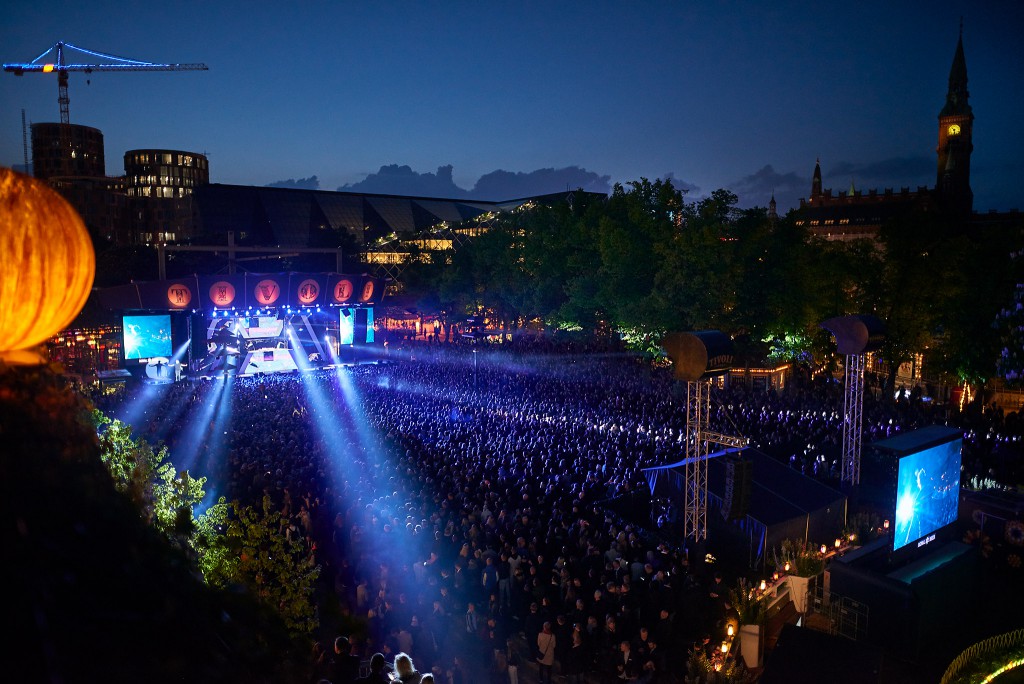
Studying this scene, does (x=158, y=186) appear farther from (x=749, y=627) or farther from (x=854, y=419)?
(x=749, y=627)

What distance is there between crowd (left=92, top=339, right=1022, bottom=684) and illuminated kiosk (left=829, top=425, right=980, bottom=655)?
1.83m

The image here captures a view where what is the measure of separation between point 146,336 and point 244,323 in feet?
18.8

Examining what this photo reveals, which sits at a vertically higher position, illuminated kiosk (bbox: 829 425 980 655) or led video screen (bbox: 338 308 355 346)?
led video screen (bbox: 338 308 355 346)

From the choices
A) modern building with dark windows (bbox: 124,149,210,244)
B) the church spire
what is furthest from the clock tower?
modern building with dark windows (bbox: 124,149,210,244)

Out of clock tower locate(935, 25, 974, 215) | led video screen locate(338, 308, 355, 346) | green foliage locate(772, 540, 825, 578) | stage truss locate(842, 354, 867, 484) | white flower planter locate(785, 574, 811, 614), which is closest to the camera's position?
white flower planter locate(785, 574, 811, 614)

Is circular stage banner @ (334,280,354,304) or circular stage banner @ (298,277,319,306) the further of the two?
circular stage banner @ (334,280,354,304)

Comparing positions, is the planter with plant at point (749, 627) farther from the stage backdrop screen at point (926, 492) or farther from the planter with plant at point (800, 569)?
the stage backdrop screen at point (926, 492)

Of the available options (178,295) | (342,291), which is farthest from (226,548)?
(342,291)

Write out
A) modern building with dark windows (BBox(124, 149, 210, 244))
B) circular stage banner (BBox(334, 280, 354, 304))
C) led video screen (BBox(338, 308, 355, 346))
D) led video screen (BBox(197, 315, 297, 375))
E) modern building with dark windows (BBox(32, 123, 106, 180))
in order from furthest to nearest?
modern building with dark windows (BBox(32, 123, 106, 180))
modern building with dark windows (BBox(124, 149, 210, 244))
led video screen (BBox(338, 308, 355, 346))
circular stage banner (BBox(334, 280, 354, 304))
led video screen (BBox(197, 315, 297, 375))

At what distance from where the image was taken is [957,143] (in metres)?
74.2

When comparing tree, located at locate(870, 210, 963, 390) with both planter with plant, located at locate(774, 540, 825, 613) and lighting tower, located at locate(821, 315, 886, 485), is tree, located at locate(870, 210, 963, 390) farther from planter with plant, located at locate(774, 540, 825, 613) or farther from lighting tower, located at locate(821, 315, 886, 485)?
planter with plant, located at locate(774, 540, 825, 613)

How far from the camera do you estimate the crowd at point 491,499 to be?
749 cm

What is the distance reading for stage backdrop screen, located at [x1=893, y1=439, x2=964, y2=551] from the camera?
9.23 m

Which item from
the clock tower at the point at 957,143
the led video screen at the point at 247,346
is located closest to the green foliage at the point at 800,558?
the led video screen at the point at 247,346
